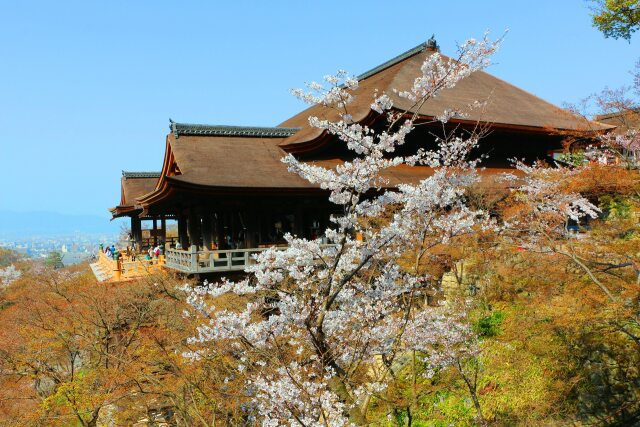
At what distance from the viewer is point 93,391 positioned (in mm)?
10375

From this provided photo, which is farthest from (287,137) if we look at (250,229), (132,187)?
(132,187)

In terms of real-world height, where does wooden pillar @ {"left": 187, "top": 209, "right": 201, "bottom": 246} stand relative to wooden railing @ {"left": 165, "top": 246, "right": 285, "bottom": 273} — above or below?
above

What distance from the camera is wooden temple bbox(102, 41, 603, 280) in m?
13.1

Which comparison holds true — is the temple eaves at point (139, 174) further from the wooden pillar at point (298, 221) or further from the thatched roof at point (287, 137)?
the wooden pillar at point (298, 221)

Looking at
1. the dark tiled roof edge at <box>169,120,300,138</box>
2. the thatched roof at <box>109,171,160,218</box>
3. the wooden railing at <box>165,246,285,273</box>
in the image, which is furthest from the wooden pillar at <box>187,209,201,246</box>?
the thatched roof at <box>109,171,160,218</box>

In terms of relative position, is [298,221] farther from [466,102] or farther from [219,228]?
[466,102]

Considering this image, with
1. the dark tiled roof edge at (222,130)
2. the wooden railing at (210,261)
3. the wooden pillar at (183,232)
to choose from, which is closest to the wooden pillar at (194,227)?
the wooden railing at (210,261)

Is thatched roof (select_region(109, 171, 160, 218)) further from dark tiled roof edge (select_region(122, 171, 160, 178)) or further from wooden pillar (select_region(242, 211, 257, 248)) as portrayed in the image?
wooden pillar (select_region(242, 211, 257, 248))

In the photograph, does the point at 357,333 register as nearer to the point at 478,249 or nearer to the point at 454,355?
the point at 454,355

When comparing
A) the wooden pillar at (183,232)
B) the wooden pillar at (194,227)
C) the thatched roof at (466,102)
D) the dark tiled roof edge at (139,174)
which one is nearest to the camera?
the wooden pillar at (194,227)

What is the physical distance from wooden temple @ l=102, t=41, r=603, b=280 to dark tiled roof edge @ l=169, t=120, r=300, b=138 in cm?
3

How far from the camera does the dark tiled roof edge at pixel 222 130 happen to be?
16.1m

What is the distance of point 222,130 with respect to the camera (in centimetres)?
1670

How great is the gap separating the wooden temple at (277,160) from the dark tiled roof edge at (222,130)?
0.11 feet
